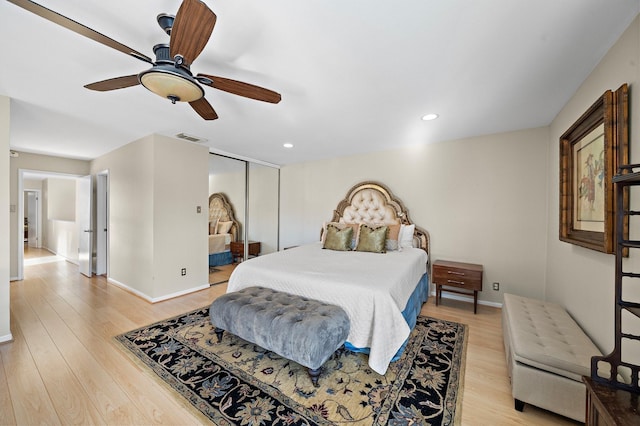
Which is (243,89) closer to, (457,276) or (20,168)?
(457,276)

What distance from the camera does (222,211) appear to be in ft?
15.9

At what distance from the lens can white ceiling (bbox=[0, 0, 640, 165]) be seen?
1319 millimetres

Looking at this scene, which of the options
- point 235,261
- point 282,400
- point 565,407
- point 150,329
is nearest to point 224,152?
point 235,261

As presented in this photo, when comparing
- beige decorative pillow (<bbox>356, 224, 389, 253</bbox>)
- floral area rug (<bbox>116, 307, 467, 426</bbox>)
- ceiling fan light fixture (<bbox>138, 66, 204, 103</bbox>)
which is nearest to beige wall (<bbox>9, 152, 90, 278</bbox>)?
floral area rug (<bbox>116, 307, 467, 426</bbox>)

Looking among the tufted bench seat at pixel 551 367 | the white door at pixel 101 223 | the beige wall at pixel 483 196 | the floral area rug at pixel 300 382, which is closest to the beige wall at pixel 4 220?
the floral area rug at pixel 300 382

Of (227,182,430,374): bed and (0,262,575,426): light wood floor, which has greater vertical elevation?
(227,182,430,374): bed

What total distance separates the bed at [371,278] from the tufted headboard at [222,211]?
2.02 metres

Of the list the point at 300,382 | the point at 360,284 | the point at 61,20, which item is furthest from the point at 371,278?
the point at 61,20

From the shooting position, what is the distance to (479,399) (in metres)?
1.69

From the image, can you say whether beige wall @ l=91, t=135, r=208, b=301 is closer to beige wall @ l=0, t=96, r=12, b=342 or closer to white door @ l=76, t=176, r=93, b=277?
white door @ l=76, t=176, r=93, b=277

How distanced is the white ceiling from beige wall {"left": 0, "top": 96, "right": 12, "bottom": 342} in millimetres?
226

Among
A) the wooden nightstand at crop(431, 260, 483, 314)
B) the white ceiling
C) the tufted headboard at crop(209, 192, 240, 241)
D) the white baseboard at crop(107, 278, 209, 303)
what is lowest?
the white baseboard at crop(107, 278, 209, 303)

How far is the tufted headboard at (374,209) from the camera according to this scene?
3846mm

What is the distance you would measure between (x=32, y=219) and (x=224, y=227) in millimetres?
9249
